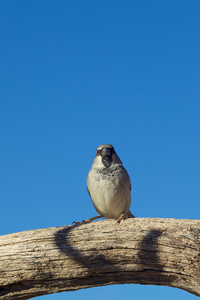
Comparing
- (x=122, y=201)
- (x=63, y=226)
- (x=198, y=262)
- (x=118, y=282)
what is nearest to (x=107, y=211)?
(x=122, y=201)

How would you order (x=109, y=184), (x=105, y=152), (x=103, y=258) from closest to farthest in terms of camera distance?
1. (x=103, y=258)
2. (x=109, y=184)
3. (x=105, y=152)

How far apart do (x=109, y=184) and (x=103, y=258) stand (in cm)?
185

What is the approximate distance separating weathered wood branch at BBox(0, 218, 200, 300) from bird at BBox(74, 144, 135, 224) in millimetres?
1275

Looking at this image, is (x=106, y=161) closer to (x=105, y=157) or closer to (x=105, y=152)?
(x=105, y=157)

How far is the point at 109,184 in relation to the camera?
320 inches

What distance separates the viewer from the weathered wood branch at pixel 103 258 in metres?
6.48

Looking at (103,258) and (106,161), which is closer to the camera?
(103,258)

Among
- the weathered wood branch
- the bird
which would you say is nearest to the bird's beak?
the bird

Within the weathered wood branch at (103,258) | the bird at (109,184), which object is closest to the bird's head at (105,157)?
the bird at (109,184)

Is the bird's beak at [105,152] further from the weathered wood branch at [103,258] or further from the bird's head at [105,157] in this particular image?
the weathered wood branch at [103,258]

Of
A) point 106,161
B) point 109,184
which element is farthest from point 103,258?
point 106,161

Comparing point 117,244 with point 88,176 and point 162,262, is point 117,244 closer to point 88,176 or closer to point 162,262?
point 162,262

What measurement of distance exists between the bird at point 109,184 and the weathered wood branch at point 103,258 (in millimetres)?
1275

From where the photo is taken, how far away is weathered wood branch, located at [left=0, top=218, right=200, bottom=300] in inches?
255
